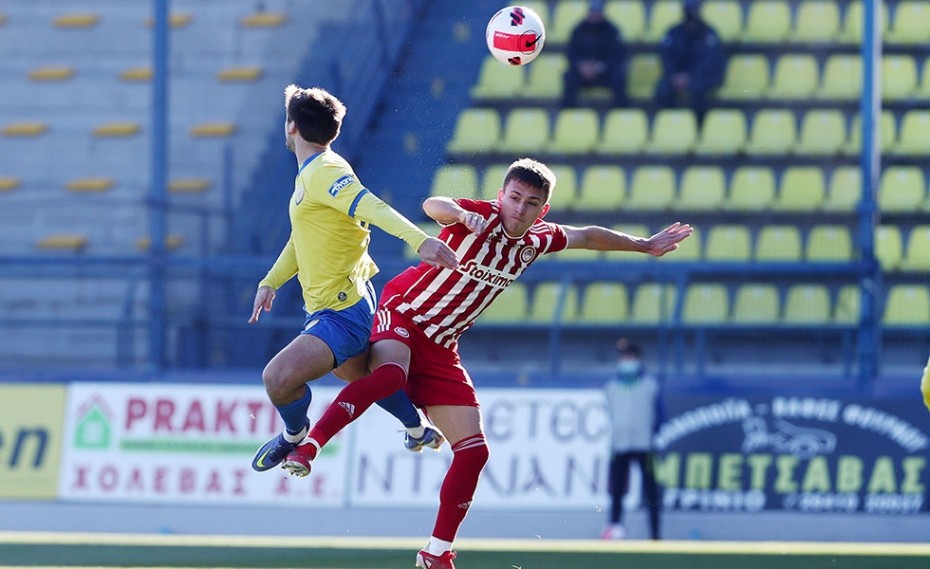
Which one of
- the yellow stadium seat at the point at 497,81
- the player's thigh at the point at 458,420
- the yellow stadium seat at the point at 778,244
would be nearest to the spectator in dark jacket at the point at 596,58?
the yellow stadium seat at the point at 497,81

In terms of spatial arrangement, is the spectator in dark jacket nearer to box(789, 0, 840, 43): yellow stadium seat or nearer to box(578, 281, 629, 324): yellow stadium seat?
box(789, 0, 840, 43): yellow stadium seat

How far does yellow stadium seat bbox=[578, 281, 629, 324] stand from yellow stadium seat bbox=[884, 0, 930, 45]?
15.1 feet

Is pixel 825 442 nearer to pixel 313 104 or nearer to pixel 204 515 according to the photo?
pixel 204 515

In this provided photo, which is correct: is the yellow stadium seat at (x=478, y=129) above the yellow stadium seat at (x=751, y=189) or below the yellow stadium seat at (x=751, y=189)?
above

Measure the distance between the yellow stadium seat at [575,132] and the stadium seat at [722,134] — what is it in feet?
3.35

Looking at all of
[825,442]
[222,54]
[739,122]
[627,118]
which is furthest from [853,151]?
[222,54]

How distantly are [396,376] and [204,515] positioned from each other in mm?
6292

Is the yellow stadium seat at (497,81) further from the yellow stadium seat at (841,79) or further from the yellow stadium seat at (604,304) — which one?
the yellow stadium seat at (604,304)

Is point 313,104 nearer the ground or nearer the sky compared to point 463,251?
nearer the sky

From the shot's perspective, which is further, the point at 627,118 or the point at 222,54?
the point at 222,54

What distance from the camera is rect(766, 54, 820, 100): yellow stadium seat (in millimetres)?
15578

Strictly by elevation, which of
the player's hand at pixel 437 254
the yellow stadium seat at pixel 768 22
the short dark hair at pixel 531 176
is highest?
the yellow stadium seat at pixel 768 22

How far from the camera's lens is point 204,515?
Result: 13375mm

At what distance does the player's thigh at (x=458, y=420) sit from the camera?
7738 mm
